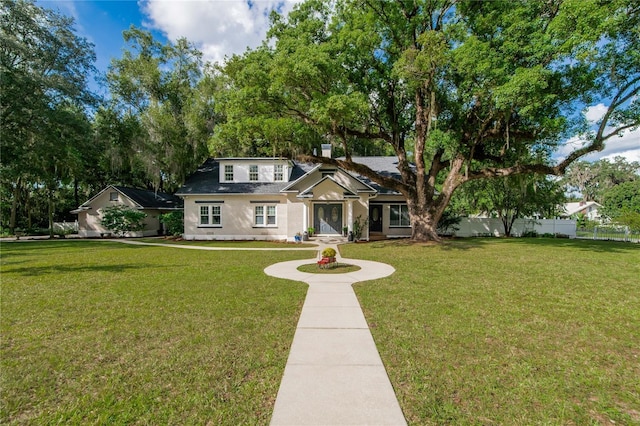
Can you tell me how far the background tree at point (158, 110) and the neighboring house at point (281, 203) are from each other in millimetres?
3510

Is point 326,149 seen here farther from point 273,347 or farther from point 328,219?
point 273,347

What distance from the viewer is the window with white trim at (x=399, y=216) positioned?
21.2 meters

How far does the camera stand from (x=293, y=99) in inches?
564

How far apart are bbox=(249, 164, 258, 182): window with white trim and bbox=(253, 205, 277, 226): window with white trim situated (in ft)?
7.94

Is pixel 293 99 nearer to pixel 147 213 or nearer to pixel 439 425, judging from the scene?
pixel 439 425

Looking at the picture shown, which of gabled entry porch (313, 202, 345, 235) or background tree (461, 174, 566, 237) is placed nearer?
gabled entry porch (313, 202, 345, 235)

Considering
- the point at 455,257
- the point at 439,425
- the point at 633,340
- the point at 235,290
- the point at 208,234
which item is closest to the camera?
the point at 439,425

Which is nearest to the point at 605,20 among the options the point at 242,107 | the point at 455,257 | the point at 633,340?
the point at 455,257

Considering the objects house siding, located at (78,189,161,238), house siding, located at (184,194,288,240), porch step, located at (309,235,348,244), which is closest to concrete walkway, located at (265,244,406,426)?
porch step, located at (309,235,348,244)

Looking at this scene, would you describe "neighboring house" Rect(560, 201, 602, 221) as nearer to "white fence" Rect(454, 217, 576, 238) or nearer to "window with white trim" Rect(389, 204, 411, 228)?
"white fence" Rect(454, 217, 576, 238)

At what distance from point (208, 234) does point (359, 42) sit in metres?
15.5

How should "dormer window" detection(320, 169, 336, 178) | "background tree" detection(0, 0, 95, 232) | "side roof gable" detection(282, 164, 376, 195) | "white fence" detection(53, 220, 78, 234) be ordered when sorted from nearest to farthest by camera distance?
"background tree" detection(0, 0, 95, 232) < "side roof gable" detection(282, 164, 376, 195) < "dormer window" detection(320, 169, 336, 178) < "white fence" detection(53, 220, 78, 234)

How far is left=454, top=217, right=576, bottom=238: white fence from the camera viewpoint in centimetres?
2295

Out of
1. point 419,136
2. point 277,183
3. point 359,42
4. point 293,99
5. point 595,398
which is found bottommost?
point 595,398
